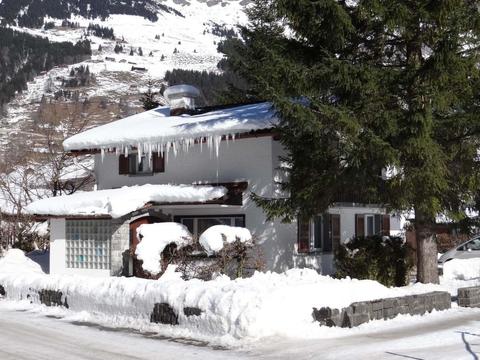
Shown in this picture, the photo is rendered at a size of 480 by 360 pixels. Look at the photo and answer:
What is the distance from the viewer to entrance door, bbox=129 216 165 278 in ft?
63.5

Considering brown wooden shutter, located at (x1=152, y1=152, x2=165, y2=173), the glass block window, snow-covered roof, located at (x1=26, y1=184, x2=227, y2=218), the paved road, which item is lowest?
the paved road

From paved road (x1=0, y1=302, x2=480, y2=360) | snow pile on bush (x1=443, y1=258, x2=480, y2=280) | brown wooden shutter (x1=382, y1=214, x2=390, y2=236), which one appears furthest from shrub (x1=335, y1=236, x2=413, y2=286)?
brown wooden shutter (x1=382, y1=214, x2=390, y2=236)

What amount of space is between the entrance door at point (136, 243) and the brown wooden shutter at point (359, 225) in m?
6.80

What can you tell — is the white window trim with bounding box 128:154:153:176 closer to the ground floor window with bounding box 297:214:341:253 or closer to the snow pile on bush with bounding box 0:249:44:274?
the snow pile on bush with bounding box 0:249:44:274

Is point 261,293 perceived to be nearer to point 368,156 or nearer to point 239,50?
point 368,156

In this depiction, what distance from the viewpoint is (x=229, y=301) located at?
11148 millimetres

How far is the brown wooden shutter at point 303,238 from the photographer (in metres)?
19.8

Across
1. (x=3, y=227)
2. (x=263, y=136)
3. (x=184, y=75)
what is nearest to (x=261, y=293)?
(x=263, y=136)

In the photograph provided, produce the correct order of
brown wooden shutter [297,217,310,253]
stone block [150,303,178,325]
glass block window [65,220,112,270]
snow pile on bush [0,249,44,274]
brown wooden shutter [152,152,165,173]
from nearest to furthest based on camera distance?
stone block [150,303,178,325] → brown wooden shutter [297,217,310,253] → glass block window [65,220,112,270] → brown wooden shutter [152,152,165,173] → snow pile on bush [0,249,44,274]

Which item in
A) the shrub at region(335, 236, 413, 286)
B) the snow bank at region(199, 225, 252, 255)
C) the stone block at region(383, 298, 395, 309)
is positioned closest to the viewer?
the stone block at region(383, 298, 395, 309)

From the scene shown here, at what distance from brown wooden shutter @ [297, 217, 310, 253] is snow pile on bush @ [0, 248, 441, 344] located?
4.95 metres

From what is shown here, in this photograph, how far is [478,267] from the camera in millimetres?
21656

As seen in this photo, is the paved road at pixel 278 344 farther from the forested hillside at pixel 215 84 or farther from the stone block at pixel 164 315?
the forested hillside at pixel 215 84

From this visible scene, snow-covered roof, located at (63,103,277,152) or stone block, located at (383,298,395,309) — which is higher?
snow-covered roof, located at (63,103,277,152)
